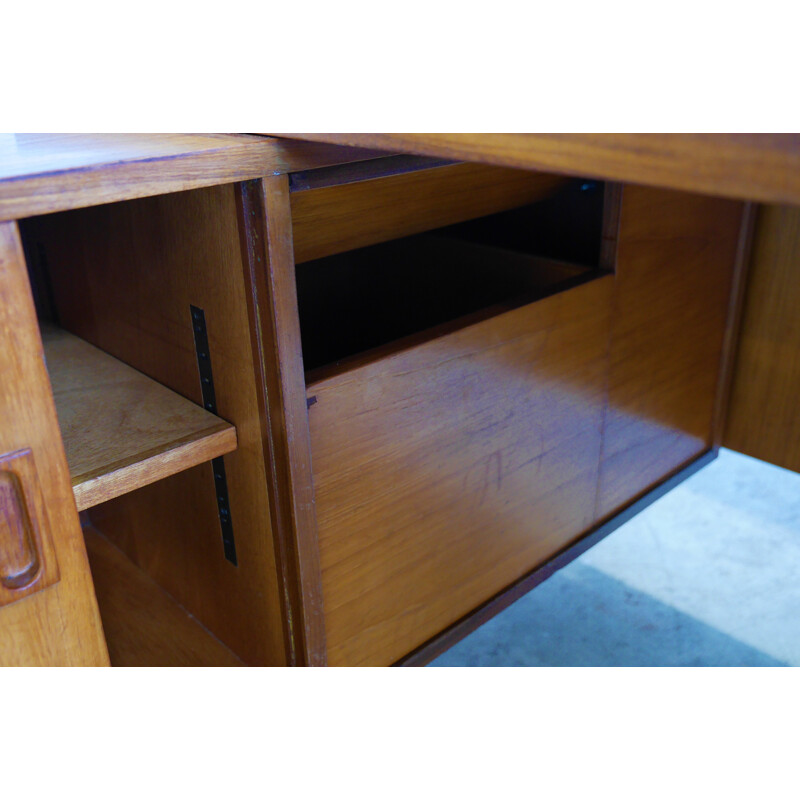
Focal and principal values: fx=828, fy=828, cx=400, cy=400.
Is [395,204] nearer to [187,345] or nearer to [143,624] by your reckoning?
[187,345]

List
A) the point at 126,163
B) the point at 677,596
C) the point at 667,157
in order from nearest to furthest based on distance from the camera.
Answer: the point at 667,157
the point at 126,163
the point at 677,596

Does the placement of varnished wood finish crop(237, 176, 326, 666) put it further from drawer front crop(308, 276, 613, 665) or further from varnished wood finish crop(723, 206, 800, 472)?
varnished wood finish crop(723, 206, 800, 472)

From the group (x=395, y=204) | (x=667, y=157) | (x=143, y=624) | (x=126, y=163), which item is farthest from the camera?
(x=143, y=624)

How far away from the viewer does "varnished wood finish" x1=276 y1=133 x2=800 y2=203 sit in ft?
0.90

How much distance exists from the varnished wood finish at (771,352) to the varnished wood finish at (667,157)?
2.31 feet

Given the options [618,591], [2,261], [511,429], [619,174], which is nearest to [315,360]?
[511,429]

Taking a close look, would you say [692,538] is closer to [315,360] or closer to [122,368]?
[315,360]

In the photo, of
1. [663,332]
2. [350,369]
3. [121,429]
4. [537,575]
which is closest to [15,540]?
[121,429]

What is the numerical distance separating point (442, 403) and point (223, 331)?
191 millimetres

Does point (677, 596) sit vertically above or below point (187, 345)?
below

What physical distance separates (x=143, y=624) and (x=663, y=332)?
2.04 feet

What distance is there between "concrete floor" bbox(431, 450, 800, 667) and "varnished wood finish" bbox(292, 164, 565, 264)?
0.44 m

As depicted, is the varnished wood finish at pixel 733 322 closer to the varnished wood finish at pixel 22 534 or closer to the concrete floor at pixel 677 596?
the concrete floor at pixel 677 596

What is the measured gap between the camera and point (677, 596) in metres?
0.92
